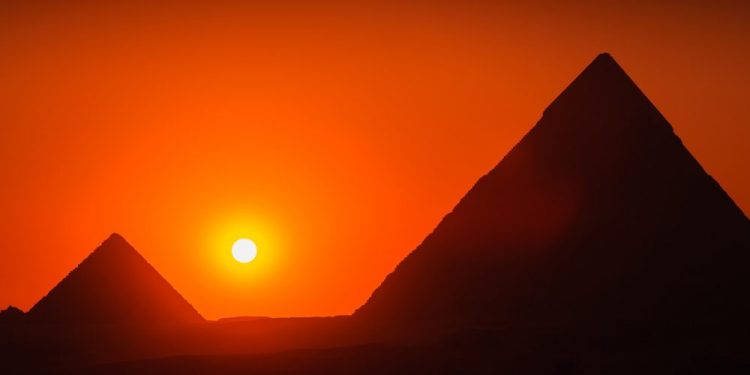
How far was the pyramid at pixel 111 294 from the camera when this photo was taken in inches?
1377

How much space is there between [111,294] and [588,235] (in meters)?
14.3

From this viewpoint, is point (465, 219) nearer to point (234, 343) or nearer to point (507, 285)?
point (507, 285)

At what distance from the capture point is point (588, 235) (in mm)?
26297

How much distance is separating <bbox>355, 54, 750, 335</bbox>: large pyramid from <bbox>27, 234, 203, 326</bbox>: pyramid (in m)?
10.0

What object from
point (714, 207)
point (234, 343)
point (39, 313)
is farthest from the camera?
point (39, 313)

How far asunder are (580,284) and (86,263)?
48.8 feet

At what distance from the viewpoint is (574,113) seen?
1070 inches

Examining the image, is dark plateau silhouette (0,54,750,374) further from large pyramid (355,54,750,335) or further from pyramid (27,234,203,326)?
pyramid (27,234,203,326)

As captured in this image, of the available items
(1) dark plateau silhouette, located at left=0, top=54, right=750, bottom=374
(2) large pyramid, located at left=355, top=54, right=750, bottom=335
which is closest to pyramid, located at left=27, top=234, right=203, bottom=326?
(1) dark plateau silhouette, located at left=0, top=54, right=750, bottom=374

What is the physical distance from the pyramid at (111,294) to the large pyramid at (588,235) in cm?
1004

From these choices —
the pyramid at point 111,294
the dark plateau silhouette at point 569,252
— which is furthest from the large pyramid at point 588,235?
the pyramid at point 111,294

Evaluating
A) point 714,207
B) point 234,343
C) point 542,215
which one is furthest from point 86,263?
point 714,207

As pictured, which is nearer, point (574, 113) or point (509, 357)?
point (509, 357)

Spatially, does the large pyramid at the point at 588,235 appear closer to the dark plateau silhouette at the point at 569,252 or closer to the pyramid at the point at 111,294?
the dark plateau silhouette at the point at 569,252
